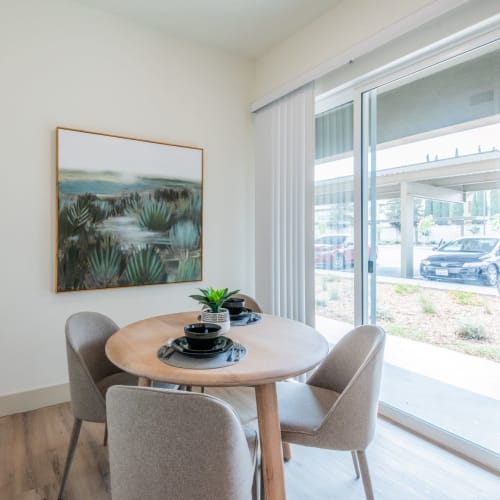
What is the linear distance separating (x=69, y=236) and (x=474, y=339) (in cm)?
264

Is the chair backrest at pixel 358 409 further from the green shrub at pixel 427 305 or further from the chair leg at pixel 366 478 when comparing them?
the green shrub at pixel 427 305

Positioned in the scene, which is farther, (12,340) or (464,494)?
(12,340)

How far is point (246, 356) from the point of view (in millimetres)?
1381

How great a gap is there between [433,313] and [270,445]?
1385 millimetres

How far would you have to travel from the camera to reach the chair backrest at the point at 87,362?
1.58 meters

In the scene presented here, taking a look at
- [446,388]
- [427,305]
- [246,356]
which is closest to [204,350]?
[246,356]

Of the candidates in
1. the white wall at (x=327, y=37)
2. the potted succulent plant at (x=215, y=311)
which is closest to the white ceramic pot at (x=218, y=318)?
the potted succulent plant at (x=215, y=311)

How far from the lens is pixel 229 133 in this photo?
10.8 ft

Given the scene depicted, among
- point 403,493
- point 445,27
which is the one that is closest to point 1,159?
point 445,27

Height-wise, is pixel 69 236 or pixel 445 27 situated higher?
pixel 445 27

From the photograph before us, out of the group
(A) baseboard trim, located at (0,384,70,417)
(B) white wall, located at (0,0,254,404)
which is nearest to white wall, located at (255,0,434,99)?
(B) white wall, located at (0,0,254,404)

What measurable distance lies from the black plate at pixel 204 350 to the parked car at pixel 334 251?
4.58 ft

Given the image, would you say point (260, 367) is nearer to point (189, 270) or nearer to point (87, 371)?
point (87, 371)

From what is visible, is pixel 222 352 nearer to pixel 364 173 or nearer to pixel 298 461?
pixel 298 461
